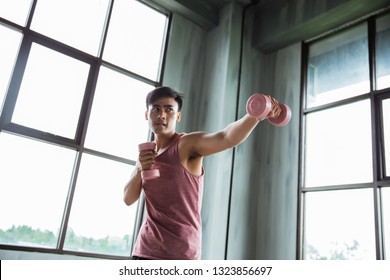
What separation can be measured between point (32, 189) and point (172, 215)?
159cm

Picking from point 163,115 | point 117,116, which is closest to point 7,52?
point 117,116

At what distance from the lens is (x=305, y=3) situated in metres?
3.41

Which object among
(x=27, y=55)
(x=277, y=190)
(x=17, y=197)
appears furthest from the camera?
(x=277, y=190)

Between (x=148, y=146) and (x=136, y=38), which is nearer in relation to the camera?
(x=148, y=146)

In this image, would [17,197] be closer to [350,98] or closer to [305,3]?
[350,98]

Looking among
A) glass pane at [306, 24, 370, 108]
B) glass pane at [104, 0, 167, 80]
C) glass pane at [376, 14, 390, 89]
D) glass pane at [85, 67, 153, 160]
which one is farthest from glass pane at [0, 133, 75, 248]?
glass pane at [376, 14, 390, 89]

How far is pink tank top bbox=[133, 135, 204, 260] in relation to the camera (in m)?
1.39

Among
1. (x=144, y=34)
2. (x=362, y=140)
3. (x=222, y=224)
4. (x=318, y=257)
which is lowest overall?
(x=318, y=257)

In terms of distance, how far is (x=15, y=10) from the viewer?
2725 millimetres

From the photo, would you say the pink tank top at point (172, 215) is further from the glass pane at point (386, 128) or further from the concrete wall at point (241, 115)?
the glass pane at point (386, 128)

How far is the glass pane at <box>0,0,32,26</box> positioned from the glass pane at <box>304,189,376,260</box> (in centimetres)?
269

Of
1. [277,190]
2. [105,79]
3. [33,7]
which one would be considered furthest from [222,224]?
[33,7]

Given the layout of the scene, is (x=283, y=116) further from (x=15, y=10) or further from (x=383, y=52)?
(x=15, y=10)

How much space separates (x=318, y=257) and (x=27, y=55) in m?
2.73
